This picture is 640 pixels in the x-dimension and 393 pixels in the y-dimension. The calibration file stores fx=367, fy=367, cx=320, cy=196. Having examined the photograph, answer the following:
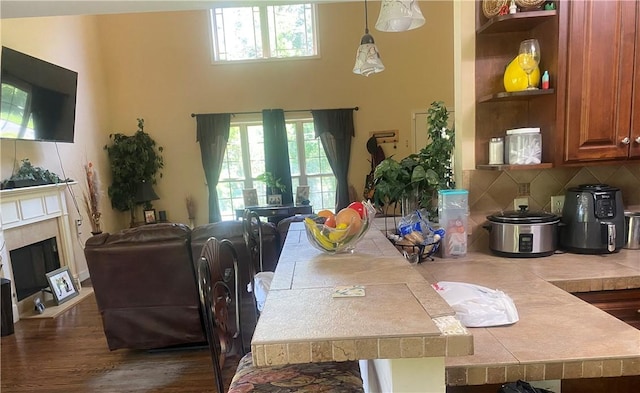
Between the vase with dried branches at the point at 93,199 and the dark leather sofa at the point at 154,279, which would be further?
the vase with dried branches at the point at 93,199

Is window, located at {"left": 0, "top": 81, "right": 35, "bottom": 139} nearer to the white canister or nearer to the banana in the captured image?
the banana

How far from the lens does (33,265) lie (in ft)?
13.5

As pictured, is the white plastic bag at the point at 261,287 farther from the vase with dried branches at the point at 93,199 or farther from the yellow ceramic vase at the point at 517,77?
the vase with dried branches at the point at 93,199

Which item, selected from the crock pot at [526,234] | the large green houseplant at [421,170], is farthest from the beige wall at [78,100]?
the crock pot at [526,234]

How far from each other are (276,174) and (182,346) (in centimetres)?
376

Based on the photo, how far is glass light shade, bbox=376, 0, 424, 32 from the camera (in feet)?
5.90

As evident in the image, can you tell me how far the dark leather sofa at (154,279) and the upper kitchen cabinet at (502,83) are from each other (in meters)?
1.59

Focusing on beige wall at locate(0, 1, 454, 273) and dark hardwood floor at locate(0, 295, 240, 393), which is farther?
beige wall at locate(0, 1, 454, 273)

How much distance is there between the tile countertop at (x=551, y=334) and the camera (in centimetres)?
93

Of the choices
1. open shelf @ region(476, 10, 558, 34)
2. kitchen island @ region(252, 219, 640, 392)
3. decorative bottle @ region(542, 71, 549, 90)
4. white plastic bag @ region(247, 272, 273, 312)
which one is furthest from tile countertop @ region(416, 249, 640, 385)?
open shelf @ region(476, 10, 558, 34)

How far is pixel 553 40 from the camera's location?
169 cm

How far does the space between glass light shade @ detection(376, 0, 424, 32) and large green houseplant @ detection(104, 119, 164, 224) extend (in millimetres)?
5112

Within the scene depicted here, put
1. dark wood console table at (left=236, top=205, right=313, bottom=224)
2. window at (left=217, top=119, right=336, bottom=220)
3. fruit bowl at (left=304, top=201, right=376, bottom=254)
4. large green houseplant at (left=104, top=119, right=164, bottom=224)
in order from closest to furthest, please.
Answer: fruit bowl at (left=304, top=201, right=376, bottom=254) → dark wood console table at (left=236, top=205, right=313, bottom=224) → large green houseplant at (left=104, top=119, right=164, bottom=224) → window at (left=217, top=119, right=336, bottom=220)

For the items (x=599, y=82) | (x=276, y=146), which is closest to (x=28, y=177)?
(x=276, y=146)
